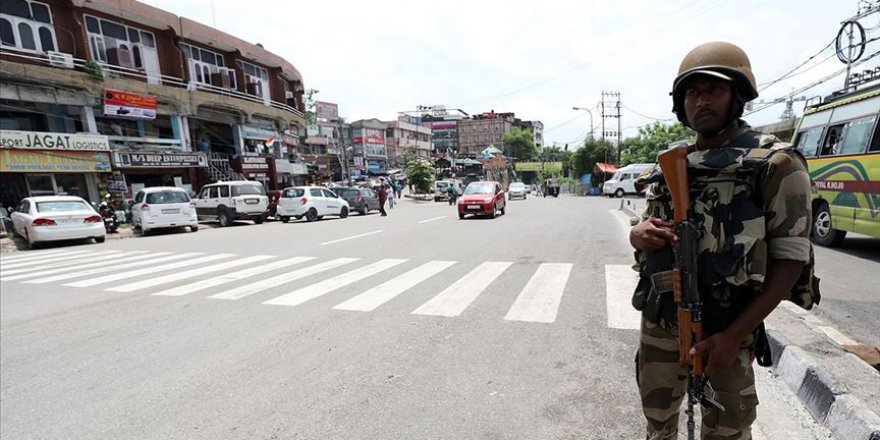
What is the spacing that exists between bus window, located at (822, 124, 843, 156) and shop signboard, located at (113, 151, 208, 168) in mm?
24662

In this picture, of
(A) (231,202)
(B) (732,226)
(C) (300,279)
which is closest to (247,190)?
(A) (231,202)

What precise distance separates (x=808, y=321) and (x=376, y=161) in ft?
192

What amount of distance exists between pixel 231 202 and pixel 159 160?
22.1 ft

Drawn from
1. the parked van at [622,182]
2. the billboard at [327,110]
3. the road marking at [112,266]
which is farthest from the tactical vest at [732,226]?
the billboard at [327,110]

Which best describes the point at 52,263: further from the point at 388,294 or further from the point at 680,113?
the point at 680,113

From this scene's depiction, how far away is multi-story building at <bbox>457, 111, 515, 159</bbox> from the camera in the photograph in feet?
327

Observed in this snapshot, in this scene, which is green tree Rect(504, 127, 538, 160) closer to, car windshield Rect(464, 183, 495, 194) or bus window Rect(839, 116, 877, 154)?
car windshield Rect(464, 183, 495, 194)

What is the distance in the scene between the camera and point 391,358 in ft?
11.4

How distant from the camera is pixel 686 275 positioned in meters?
1.49

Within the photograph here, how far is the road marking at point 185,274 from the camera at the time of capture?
21.0 feet

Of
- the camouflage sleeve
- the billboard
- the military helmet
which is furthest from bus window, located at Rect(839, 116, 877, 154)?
the billboard

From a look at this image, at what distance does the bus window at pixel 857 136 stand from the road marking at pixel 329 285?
25.5 feet

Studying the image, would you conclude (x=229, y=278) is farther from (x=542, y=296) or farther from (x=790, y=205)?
(x=790, y=205)

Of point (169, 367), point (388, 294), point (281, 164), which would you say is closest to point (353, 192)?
point (281, 164)
